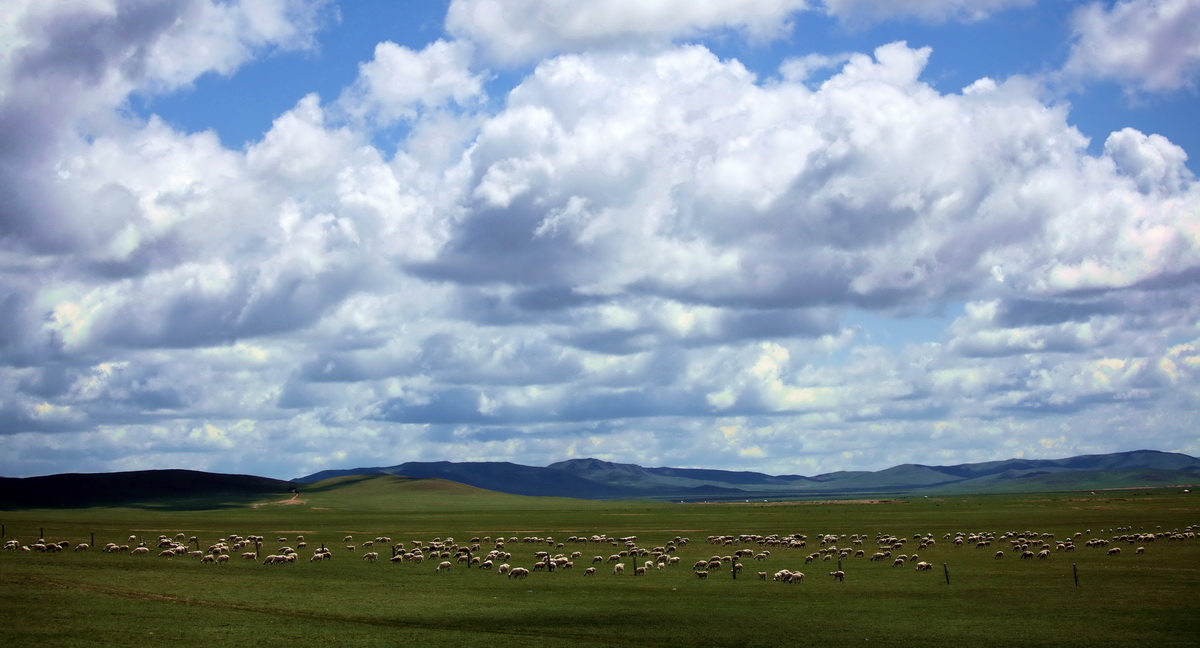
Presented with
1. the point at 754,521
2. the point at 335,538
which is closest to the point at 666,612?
the point at 335,538

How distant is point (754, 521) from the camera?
137 meters

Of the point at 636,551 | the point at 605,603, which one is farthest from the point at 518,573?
the point at 636,551

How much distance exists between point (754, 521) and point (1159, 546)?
2672 inches

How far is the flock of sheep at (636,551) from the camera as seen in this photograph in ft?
206

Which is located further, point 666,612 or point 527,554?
point 527,554

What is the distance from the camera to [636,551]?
240 feet

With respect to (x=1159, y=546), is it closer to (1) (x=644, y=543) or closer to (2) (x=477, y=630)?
(1) (x=644, y=543)

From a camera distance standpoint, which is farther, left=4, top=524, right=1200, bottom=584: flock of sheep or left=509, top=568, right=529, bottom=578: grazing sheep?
left=4, top=524, right=1200, bottom=584: flock of sheep

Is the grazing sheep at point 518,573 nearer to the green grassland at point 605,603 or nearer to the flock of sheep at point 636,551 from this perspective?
the flock of sheep at point 636,551

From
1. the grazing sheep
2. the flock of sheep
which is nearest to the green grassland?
the flock of sheep

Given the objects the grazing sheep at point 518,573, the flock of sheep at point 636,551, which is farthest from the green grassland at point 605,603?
the grazing sheep at point 518,573

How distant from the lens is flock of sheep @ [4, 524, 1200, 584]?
62.9 meters

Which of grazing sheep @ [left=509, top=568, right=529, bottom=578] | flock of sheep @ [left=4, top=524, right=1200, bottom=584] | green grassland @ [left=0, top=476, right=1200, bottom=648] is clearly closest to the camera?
green grassland @ [left=0, top=476, right=1200, bottom=648]

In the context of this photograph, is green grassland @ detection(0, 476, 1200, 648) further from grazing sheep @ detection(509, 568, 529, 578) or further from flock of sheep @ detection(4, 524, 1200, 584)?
grazing sheep @ detection(509, 568, 529, 578)
